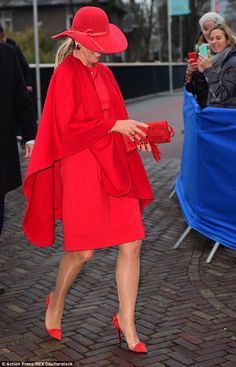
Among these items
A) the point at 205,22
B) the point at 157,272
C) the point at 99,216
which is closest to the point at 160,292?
the point at 157,272

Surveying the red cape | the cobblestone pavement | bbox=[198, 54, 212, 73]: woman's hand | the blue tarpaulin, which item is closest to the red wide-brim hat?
the red cape

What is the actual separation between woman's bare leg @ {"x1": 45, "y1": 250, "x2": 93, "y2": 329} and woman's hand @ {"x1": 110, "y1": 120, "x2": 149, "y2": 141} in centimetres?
68

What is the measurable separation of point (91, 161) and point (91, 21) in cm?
70

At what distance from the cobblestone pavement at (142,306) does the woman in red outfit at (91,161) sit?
9.2 inches

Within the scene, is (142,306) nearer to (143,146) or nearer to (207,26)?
(143,146)

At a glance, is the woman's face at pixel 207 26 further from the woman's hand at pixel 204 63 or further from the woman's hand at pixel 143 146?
the woman's hand at pixel 143 146

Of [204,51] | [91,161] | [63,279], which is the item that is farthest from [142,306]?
[204,51]

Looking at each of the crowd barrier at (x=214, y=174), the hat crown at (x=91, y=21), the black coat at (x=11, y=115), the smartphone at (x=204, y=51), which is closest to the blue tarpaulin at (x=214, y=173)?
the crowd barrier at (x=214, y=174)

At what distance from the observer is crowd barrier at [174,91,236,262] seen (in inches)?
196

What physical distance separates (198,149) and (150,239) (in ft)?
3.55

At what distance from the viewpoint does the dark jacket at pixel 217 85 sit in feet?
17.8

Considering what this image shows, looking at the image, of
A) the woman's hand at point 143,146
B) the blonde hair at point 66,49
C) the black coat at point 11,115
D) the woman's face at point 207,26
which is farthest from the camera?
the woman's face at point 207,26

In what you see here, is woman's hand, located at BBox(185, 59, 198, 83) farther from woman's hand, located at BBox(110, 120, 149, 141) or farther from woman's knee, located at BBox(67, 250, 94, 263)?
woman's knee, located at BBox(67, 250, 94, 263)

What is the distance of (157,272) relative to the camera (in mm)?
5023
